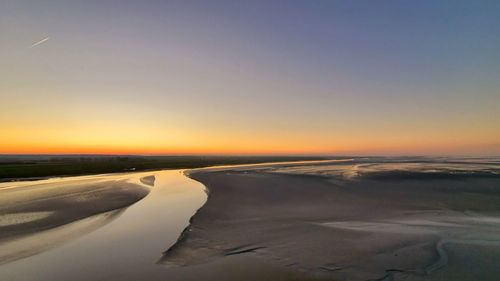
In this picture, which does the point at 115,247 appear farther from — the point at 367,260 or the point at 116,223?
the point at 367,260

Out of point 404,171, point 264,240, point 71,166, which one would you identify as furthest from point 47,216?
point 71,166

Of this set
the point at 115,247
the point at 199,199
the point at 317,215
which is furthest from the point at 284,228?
the point at 199,199

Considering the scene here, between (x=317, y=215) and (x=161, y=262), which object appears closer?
(x=161, y=262)

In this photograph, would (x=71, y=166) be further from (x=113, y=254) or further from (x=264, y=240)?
(x=264, y=240)

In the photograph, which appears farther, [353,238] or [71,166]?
[71,166]

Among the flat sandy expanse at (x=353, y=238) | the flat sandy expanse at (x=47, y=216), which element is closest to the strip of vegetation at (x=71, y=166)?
the flat sandy expanse at (x=47, y=216)

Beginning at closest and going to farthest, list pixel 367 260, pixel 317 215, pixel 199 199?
pixel 367 260, pixel 317 215, pixel 199 199
